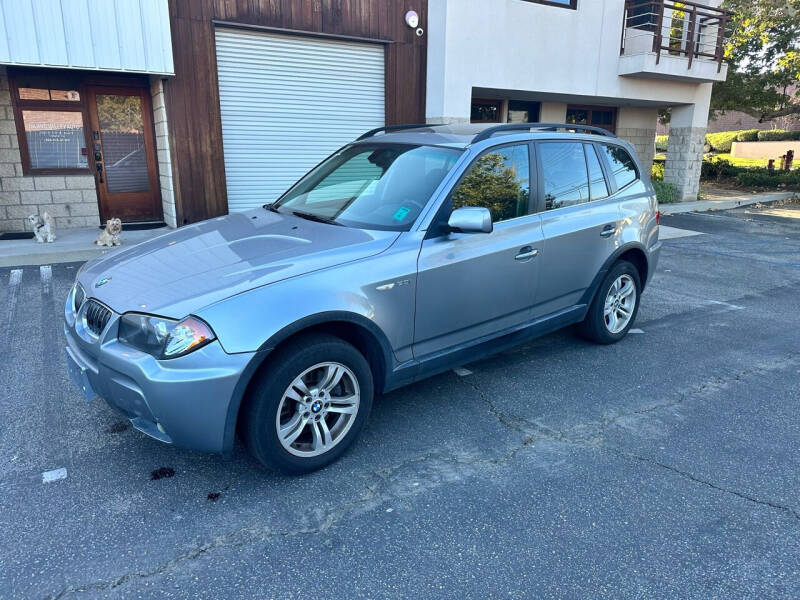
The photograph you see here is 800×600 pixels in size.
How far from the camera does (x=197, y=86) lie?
914 cm

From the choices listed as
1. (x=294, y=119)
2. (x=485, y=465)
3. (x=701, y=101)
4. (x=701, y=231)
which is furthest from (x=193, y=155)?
(x=701, y=101)

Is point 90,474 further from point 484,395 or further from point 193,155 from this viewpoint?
point 193,155

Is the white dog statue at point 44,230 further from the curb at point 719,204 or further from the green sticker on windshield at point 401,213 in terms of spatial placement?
the curb at point 719,204

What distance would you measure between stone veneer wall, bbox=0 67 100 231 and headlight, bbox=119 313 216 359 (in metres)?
8.03

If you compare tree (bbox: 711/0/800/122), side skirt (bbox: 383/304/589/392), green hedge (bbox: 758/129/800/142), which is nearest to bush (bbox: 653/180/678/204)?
tree (bbox: 711/0/800/122)

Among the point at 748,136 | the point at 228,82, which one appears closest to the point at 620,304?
the point at 228,82

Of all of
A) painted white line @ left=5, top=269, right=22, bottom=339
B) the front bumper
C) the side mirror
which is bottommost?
painted white line @ left=5, top=269, right=22, bottom=339

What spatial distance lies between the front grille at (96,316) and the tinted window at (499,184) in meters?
2.09

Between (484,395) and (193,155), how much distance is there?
7.20 m

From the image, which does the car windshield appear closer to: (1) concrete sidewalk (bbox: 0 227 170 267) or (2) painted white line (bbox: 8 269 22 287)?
(1) concrete sidewalk (bbox: 0 227 170 267)

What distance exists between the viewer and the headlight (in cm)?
269

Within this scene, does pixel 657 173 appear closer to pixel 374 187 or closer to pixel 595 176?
pixel 595 176

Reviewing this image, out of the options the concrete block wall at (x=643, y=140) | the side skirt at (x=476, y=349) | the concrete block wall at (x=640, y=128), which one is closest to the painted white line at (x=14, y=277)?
the side skirt at (x=476, y=349)

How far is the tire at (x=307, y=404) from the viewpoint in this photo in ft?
9.39
